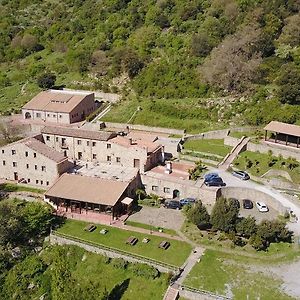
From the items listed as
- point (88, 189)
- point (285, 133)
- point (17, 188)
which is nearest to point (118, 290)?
point (88, 189)

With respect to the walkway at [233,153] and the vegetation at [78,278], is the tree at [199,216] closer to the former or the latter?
the vegetation at [78,278]

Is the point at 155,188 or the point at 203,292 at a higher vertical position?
the point at 155,188

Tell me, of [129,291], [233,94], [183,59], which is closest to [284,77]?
[233,94]

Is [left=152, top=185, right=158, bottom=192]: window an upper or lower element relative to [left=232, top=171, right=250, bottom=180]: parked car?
lower

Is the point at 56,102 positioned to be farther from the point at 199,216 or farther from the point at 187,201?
the point at 199,216

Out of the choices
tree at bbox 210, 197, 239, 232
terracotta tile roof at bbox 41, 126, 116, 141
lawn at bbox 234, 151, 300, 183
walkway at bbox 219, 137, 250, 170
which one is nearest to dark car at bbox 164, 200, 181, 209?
tree at bbox 210, 197, 239, 232

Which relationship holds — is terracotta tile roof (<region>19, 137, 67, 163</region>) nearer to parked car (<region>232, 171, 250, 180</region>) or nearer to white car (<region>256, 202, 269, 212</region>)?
parked car (<region>232, 171, 250, 180</region>)
